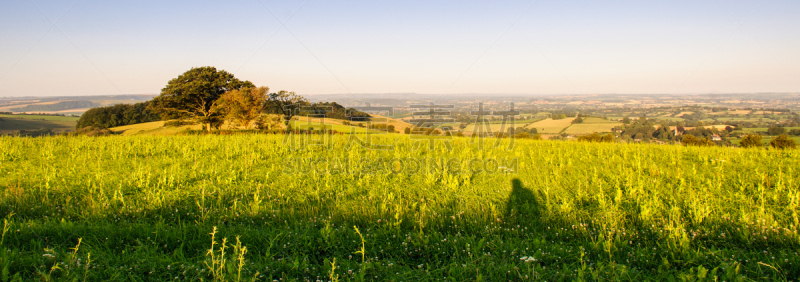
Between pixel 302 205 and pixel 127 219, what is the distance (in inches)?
83.1

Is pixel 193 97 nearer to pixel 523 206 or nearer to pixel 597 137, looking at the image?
pixel 597 137

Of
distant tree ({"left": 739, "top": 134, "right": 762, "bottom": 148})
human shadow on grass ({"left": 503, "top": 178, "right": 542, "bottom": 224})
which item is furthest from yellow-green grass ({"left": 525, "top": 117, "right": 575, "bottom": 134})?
human shadow on grass ({"left": 503, "top": 178, "right": 542, "bottom": 224})

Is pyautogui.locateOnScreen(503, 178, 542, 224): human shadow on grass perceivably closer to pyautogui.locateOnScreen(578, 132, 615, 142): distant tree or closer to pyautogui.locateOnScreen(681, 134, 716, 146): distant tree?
pyautogui.locateOnScreen(681, 134, 716, 146): distant tree

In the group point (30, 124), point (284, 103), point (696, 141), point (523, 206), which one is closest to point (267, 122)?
point (284, 103)

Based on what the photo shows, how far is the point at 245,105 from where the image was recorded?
2542 centimetres

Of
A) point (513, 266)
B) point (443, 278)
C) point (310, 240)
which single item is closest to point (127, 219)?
point (310, 240)

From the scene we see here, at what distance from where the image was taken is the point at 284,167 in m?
7.39

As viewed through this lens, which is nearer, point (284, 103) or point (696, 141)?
point (696, 141)

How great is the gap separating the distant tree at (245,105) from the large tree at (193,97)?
16.0ft

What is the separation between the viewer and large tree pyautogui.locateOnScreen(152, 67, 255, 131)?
30531mm

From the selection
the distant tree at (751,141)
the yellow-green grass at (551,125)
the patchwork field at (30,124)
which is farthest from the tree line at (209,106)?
the distant tree at (751,141)

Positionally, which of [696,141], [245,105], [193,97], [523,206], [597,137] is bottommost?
[523,206]

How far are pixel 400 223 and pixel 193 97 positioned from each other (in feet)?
112

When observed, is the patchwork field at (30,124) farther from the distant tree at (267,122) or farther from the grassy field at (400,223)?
the grassy field at (400,223)
